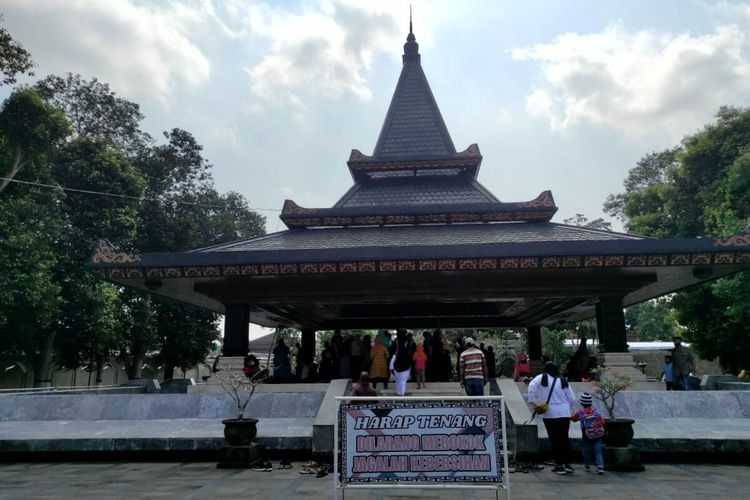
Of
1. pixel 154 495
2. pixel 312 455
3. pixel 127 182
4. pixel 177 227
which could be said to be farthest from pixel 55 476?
pixel 177 227

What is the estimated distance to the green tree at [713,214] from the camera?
69.7ft

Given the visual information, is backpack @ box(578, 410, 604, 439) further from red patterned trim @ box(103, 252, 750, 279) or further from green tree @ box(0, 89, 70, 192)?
green tree @ box(0, 89, 70, 192)

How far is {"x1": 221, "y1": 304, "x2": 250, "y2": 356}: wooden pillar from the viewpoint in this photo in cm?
1395

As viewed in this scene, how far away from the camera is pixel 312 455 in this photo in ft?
28.6

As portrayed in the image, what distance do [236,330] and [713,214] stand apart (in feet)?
65.6

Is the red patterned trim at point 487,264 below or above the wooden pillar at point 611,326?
above

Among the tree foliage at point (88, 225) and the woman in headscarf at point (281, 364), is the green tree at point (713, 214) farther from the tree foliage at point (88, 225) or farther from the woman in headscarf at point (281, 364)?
the tree foliage at point (88, 225)

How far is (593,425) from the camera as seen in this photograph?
762 centimetres

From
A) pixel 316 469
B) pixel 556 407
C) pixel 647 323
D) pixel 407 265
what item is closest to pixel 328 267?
pixel 407 265

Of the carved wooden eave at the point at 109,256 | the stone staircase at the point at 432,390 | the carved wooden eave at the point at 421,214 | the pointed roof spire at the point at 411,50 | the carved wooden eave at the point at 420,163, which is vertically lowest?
the stone staircase at the point at 432,390

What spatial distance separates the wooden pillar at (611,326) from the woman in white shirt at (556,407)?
617 cm

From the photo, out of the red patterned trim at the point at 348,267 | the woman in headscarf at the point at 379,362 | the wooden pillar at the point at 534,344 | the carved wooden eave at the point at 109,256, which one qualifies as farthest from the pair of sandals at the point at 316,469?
the wooden pillar at the point at 534,344

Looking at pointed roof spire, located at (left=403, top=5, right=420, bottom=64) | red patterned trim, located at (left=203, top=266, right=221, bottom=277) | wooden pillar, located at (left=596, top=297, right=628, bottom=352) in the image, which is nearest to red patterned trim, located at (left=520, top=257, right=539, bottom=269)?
wooden pillar, located at (left=596, top=297, right=628, bottom=352)

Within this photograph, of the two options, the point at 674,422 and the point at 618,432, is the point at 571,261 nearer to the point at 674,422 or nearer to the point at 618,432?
the point at 674,422
